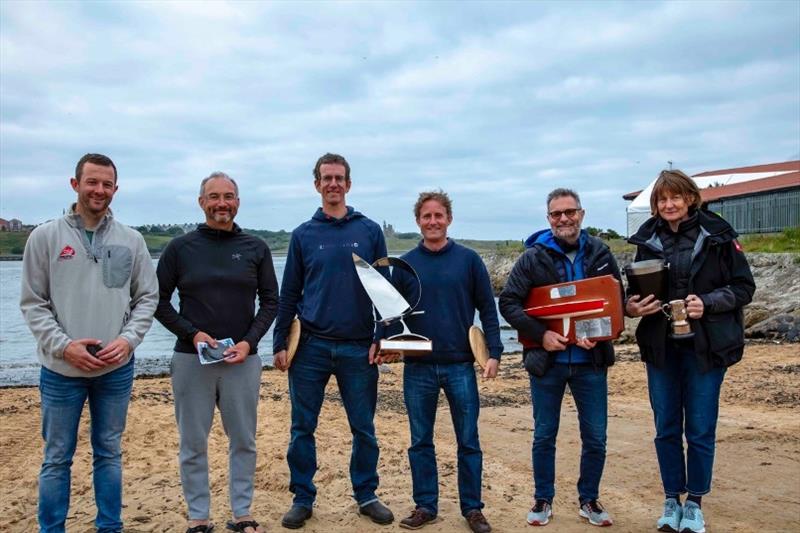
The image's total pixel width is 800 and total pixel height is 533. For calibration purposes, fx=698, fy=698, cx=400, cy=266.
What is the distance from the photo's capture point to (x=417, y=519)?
4.58 metres

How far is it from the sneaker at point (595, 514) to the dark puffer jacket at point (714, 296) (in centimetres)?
107

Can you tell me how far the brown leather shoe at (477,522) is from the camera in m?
4.50

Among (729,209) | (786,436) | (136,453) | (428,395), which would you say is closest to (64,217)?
(428,395)

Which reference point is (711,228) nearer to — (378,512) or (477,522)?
(477,522)

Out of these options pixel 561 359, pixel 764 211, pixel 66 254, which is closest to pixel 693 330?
pixel 561 359

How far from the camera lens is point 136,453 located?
22.5 feet

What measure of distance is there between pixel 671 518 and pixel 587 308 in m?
1.49

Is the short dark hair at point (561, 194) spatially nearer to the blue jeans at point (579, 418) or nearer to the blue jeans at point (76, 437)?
the blue jeans at point (579, 418)

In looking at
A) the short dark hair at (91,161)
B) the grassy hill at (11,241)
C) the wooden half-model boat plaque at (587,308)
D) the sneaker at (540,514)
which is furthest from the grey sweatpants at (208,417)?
the grassy hill at (11,241)

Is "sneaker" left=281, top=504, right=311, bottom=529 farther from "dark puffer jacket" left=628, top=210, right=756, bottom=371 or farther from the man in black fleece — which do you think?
"dark puffer jacket" left=628, top=210, right=756, bottom=371

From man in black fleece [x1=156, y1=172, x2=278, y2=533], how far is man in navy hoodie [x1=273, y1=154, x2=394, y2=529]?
12.9 inches

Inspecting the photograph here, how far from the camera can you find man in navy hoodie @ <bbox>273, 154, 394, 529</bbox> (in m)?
4.67

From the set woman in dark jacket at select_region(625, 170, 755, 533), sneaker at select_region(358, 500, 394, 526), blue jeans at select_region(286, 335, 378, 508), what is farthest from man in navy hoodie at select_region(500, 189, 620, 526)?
blue jeans at select_region(286, 335, 378, 508)

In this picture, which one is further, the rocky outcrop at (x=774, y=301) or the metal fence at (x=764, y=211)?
the metal fence at (x=764, y=211)
